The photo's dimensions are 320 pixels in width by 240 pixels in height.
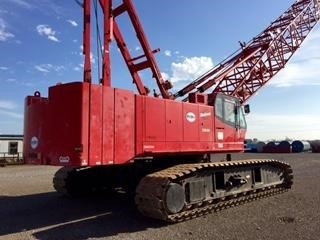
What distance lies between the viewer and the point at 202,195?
40.0 feet

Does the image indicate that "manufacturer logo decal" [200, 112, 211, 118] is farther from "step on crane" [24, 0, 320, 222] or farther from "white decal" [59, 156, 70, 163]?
"white decal" [59, 156, 70, 163]

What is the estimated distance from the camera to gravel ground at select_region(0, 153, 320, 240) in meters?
9.67

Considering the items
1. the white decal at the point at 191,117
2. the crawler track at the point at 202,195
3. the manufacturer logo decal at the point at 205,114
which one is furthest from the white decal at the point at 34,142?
the manufacturer logo decal at the point at 205,114

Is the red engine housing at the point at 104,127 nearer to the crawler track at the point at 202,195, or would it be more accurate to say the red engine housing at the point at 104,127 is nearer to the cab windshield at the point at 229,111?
the crawler track at the point at 202,195

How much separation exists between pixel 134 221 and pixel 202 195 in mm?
2124

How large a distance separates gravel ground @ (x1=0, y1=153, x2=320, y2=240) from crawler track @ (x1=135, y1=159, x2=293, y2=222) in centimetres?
27

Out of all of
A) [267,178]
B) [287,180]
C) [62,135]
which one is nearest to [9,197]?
[62,135]

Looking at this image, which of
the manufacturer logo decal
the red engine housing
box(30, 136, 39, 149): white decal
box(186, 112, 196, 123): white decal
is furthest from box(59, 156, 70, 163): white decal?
the manufacturer logo decal

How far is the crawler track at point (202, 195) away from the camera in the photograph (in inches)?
422

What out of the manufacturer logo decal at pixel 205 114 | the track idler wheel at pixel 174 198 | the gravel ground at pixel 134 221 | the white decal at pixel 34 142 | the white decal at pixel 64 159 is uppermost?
the manufacturer logo decal at pixel 205 114

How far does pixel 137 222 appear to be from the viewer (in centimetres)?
1107

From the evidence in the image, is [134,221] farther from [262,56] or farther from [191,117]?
[262,56]

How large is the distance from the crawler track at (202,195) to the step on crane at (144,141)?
0.03 meters

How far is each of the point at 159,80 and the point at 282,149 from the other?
51796 mm
